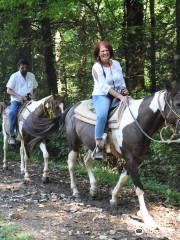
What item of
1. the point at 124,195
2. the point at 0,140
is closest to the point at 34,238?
the point at 124,195

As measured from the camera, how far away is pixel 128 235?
6160 mm

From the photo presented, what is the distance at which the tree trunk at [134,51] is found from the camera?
1359 centimetres

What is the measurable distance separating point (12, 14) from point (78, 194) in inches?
351

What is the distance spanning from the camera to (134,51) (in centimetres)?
1368

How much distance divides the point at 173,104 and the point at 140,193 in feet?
4.96

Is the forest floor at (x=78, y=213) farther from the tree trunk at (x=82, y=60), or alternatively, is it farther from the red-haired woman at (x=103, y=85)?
the tree trunk at (x=82, y=60)

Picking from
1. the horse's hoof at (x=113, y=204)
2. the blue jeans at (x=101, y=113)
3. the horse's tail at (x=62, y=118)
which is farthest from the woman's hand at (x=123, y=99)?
the horse's tail at (x=62, y=118)

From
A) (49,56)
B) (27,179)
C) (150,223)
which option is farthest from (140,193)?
(49,56)

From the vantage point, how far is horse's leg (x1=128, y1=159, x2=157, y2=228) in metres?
6.59

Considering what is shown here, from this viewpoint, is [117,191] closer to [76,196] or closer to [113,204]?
[113,204]

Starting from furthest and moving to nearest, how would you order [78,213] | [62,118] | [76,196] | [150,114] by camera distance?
[62,118] < [76,196] < [78,213] < [150,114]

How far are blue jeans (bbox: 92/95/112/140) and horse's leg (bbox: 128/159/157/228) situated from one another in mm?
777

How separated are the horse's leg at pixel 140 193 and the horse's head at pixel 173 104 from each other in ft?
3.30

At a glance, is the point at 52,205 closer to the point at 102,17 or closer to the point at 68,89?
the point at 102,17
